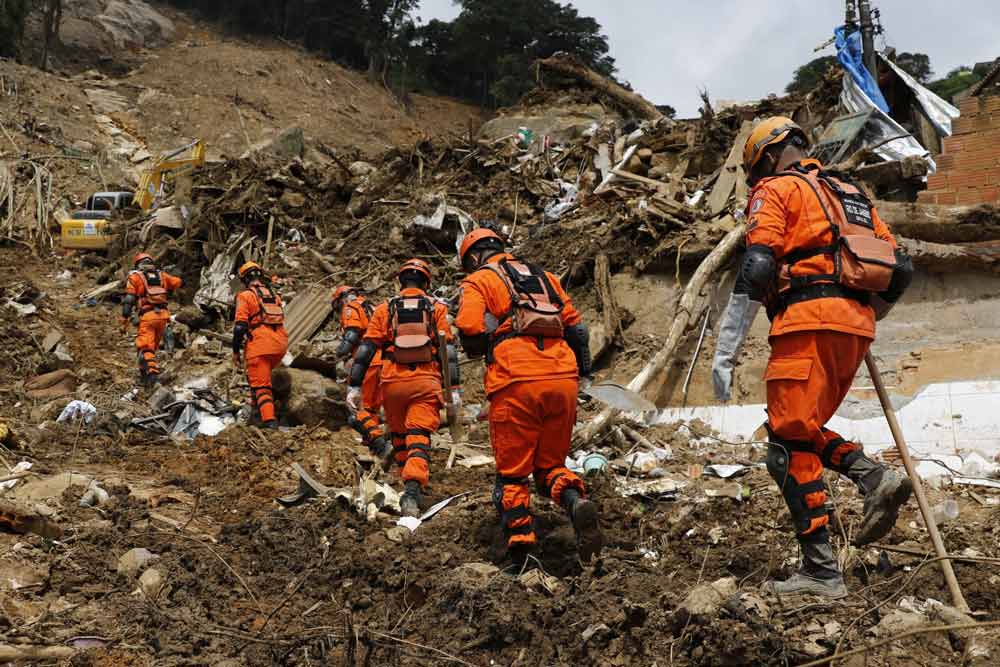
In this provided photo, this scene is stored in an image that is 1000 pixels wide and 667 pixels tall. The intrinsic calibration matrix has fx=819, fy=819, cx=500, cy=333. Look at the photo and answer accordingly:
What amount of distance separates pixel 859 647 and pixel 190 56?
39028 mm

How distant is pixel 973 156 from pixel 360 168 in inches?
429

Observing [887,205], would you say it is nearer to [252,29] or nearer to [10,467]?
[10,467]

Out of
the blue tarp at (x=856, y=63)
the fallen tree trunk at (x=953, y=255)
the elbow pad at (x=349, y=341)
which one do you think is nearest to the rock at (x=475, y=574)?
the elbow pad at (x=349, y=341)

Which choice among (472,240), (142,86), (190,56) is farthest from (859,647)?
(190,56)

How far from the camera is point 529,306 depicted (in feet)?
14.2

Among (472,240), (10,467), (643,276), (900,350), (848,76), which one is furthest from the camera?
(848,76)

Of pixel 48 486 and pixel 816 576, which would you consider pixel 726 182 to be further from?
pixel 48 486

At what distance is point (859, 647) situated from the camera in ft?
8.71

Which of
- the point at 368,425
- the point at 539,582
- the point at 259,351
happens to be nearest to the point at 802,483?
the point at 539,582

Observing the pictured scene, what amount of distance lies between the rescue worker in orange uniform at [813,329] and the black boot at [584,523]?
96 centimetres

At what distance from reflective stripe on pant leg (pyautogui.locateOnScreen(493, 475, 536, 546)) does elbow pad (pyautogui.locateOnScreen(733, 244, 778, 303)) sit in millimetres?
1505

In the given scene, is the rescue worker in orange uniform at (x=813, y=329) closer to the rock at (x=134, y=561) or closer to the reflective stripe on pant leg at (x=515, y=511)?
the reflective stripe on pant leg at (x=515, y=511)

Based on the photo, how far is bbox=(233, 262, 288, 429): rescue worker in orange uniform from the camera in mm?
8203

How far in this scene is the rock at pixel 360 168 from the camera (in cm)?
1516
